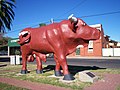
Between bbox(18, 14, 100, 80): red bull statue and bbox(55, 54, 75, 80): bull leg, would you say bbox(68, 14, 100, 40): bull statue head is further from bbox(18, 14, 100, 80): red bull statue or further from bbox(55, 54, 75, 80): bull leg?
bbox(55, 54, 75, 80): bull leg

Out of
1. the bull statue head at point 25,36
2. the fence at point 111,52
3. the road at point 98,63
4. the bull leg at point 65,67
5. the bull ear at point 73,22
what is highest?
the bull ear at point 73,22

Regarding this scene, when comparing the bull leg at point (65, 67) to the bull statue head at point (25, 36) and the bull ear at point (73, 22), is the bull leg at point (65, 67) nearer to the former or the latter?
the bull ear at point (73, 22)

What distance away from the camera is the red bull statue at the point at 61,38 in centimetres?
848

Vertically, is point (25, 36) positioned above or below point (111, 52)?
above

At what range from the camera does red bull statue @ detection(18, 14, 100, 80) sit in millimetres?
8484

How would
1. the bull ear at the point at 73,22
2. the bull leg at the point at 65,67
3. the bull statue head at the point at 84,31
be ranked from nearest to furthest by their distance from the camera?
the bull ear at the point at 73,22, the bull leg at the point at 65,67, the bull statue head at the point at 84,31

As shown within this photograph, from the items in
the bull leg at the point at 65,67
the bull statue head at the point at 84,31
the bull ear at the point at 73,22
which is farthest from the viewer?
the bull statue head at the point at 84,31

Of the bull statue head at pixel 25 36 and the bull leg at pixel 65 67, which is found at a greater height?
the bull statue head at pixel 25 36

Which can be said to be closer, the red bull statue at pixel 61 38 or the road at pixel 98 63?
the red bull statue at pixel 61 38

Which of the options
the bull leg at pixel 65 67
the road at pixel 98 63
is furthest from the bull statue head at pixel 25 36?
the road at pixel 98 63

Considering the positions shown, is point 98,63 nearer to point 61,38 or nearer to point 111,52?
point 61,38

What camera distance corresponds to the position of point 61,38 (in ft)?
29.2

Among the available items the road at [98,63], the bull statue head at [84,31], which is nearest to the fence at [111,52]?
the road at [98,63]

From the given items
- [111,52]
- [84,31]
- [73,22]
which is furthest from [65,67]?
[111,52]
